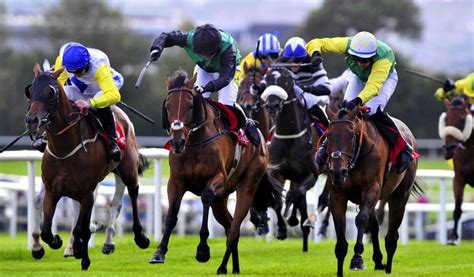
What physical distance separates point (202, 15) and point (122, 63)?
13026 centimetres

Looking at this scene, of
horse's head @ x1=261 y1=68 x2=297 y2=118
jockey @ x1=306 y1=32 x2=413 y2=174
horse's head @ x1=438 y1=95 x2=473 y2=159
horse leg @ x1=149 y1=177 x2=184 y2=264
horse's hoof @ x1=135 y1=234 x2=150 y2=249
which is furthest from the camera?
horse's head @ x1=438 y1=95 x2=473 y2=159

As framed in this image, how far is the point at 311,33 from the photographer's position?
46.4 meters

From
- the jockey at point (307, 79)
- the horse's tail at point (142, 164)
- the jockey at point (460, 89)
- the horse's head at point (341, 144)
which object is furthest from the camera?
the jockey at point (460, 89)

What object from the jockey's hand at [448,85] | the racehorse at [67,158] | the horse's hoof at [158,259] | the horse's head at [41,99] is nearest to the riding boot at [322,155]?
the horse's hoof at [158,259]

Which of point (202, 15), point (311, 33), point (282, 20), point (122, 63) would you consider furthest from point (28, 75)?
point (202, 15)

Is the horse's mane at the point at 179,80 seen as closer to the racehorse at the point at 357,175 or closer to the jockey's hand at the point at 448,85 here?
the racehorse at the point at 357,175

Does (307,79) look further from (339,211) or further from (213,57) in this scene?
(339,211)

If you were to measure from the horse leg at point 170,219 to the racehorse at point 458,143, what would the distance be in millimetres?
5910

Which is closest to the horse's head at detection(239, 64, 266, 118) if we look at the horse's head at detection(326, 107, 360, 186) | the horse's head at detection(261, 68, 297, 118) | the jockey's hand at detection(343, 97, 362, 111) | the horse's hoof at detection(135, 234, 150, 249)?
the horse's head at detection(261, 68, 297, 118)

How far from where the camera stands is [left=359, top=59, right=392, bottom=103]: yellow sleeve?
12.1 meters

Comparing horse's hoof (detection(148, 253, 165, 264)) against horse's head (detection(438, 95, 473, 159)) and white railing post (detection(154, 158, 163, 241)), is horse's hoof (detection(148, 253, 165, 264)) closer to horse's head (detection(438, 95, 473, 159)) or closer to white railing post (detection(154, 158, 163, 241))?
white railing post (detection(154, 158, 163, 241))

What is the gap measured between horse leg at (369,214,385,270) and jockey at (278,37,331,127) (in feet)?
9.52

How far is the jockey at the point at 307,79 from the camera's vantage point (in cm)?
1541

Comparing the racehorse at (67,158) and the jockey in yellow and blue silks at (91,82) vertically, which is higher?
the jockey in yellow and blue silks at (91,82)
